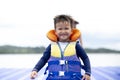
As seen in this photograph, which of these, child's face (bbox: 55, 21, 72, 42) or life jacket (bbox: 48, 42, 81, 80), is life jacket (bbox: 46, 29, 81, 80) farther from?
child's face (bbox: 55, 21, 72, 42)

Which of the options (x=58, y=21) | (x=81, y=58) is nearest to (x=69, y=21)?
(x=58, y=21)

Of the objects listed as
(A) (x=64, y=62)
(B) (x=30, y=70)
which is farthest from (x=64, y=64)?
(B) (x=30, y=70)

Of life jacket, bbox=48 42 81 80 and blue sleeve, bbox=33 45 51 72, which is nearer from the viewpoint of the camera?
life jacket, bbox=48 42 81 80

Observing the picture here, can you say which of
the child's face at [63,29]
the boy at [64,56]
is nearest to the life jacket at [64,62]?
the boy at [64,56]

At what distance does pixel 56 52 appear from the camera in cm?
493

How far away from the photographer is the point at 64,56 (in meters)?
4.91

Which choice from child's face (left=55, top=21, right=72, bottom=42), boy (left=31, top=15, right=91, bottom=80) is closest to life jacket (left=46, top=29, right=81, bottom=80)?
boy (left=31, top=15, right=91, bottom=80)

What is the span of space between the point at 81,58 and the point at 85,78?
0.26m

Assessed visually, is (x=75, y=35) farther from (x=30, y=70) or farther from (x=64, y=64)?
(x=30, y=70)

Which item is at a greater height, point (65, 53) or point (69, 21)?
point (69, 21)

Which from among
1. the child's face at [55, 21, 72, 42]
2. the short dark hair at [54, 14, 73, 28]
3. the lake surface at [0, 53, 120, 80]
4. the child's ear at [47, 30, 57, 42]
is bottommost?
the lake surface at [0, 53, 120, 80]

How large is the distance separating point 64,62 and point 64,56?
87mm

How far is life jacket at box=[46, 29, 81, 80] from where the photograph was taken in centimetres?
485

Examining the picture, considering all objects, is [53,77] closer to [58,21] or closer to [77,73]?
[77,73]
